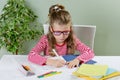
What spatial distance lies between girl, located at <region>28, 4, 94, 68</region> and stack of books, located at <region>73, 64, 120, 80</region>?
0.43 feet

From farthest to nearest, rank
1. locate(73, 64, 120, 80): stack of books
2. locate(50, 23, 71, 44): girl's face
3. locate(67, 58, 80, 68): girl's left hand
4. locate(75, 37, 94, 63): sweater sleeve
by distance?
locate(50, 23, 71, 44): girl's face
locate(75, 37, 94, 63): sweater sleeve
locate(67, 58, 80, 68): girl's left hand
locate(73, 64, 120, 80): stack of books

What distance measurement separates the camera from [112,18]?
8.80 feet

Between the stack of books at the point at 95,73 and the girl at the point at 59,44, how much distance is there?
0.43ft

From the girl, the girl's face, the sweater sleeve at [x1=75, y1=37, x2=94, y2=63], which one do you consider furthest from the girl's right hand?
the girl's face

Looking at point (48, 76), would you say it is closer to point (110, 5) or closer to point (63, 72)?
point (63, 72)

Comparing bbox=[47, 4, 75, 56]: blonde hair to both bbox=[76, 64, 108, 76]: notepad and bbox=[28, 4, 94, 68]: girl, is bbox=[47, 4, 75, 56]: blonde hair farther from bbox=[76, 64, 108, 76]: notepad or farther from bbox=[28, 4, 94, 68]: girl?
bbox=[76, 64, 108, 76]: notepad

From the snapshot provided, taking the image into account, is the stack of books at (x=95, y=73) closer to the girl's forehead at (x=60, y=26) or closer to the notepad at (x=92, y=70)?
the notepad at (x=92, y=70)

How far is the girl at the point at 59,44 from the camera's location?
145 cm

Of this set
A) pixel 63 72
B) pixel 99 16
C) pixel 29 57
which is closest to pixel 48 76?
pixel 63 72

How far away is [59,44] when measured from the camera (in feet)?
5.92

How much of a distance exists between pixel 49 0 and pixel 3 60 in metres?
1.35

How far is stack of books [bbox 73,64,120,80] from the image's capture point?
3.89ft

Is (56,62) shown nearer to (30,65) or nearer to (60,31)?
(30,65)

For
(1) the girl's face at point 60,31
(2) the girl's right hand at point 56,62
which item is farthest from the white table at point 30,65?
(1) the girl's face at point 60,31
